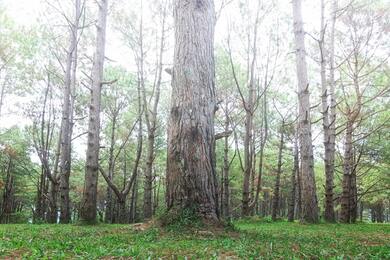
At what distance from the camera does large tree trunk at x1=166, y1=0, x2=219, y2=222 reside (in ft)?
17.1

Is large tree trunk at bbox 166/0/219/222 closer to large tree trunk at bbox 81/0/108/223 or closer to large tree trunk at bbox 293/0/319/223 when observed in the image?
large tree trunk at bbox 81/0/108/223

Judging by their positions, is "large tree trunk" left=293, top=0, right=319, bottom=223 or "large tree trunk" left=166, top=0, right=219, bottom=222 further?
"large tree trunk" left=293, top=0, right=319, bottom=223

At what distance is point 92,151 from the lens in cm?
933

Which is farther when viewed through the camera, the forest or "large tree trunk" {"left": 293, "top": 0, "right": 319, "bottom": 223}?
"large tree trunk" {"left": 293, "top": 0, "right": 319, "bottom": 223}

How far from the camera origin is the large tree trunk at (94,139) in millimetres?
8992

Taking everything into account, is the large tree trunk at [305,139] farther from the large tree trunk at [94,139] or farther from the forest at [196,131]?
the large tree trunk at [94,139]

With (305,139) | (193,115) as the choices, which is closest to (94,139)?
(193,115)

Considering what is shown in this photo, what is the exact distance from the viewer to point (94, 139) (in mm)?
9438

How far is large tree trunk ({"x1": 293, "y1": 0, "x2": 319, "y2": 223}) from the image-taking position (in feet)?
33.0

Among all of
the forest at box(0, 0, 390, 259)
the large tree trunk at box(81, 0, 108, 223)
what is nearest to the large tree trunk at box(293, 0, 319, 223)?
the forest at box(0, 0, 390, 259)

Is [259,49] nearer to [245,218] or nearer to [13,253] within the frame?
[245,218]

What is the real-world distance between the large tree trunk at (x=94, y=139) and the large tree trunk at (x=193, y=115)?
455cm

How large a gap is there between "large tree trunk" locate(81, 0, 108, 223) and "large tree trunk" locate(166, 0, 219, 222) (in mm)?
4554

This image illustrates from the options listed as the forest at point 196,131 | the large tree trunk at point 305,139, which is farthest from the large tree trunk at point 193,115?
the large tree trunk at point 305,139
